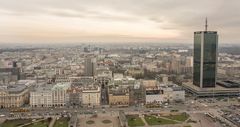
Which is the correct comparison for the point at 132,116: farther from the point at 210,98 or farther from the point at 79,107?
the point at 210,98

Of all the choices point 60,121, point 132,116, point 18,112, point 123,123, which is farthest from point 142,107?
point 18,112

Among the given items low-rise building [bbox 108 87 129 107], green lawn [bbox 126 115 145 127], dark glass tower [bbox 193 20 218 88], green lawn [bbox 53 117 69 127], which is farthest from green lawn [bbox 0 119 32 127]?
dark glass tower [bbox 193 20 218 88]

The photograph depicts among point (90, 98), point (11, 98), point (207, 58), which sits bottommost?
point (90, 98)

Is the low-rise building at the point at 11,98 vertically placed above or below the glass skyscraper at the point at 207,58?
below

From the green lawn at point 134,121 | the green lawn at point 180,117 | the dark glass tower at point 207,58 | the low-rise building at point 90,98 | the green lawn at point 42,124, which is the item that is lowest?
the green lawn at point 42,124

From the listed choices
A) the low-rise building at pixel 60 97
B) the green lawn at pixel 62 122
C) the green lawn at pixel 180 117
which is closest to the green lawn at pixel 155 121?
the green lawn at pixel 180 117

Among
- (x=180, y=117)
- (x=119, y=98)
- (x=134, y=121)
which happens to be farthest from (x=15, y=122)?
(x=180, y=117)

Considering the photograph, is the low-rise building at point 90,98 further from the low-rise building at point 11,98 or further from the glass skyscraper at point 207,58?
the glass skyscraper at point 207,58

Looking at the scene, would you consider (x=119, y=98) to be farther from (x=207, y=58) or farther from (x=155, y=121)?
(x=207, y=58)

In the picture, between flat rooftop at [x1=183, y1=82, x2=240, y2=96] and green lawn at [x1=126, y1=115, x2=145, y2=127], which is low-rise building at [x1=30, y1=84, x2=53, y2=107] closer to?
Result: green lawn at [x1=126, y1=115, x2=145, y2=127]
